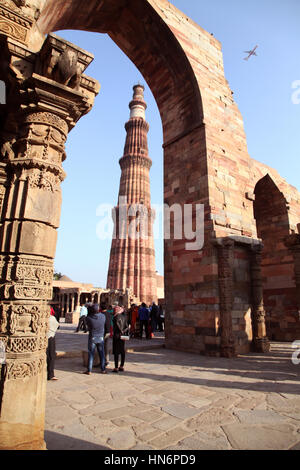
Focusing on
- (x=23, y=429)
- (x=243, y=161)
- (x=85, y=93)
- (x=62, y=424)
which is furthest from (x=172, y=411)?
(x=243, y=161)

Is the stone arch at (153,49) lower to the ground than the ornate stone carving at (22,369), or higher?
higher

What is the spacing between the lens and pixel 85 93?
2.53 m

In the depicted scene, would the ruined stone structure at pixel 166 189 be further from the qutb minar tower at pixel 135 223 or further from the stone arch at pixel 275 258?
the qutb minar tower at pixel 135 223

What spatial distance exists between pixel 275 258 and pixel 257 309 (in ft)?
14.1

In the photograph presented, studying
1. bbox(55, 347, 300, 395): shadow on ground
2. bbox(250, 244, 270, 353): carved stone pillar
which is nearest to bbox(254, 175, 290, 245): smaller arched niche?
bbox(250, 244, 270, 353): carved stone pillar

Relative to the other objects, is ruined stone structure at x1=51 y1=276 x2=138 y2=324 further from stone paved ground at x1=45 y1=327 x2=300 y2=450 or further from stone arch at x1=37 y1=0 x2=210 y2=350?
stone paved ground at x1=45 y1=327 x2=300 y2=450

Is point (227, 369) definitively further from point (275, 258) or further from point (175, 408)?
point (275, 258)

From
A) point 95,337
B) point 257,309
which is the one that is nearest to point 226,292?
point 257,309

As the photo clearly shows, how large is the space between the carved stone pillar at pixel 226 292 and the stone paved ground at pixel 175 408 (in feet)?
2.78

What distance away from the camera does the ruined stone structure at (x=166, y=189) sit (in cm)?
195

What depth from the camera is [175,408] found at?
280 centimetres

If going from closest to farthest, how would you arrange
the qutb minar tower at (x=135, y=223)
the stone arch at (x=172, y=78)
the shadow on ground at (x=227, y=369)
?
the shadow on ground at (x=227, y=369) → the stone arch at (x=172, y=78) → the qutb minar tower at (x=135, y=223)

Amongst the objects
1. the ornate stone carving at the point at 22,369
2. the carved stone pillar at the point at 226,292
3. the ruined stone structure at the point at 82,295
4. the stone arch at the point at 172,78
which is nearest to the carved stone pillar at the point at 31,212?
the ornate stone carving at the point at 22,369

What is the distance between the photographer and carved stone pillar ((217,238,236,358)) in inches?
226
